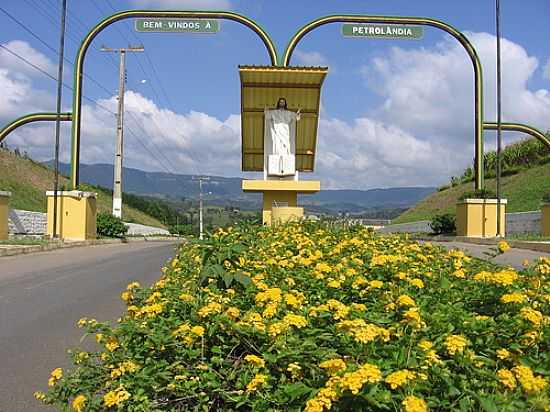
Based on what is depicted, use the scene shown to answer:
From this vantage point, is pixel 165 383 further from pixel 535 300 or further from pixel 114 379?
pixel 535 300

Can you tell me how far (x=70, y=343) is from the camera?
6.35 meters

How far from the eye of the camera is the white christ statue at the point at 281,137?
1945 cm

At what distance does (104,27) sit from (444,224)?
626 inches

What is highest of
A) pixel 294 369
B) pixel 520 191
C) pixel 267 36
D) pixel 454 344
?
pixel 267 36

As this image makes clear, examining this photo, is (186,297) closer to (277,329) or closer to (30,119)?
(277,329)

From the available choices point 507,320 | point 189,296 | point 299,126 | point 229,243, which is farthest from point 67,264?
point 507,320

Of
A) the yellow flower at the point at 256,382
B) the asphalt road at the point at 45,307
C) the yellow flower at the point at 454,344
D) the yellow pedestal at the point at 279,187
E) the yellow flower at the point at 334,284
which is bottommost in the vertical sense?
the asphalt road at the point at 45,307

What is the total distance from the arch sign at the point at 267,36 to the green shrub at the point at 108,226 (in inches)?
317

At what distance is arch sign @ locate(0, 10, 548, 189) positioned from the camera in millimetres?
18812

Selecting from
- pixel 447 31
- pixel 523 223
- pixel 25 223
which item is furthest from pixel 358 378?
pixel 25 223

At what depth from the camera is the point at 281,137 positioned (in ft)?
64.1

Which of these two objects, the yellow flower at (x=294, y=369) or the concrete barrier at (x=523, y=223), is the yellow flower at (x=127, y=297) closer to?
the yellow flower at (x=294, y=369)

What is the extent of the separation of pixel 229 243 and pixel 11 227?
26432 millimetres

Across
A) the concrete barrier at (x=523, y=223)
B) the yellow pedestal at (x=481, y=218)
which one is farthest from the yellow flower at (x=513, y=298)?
the concrete barrier at (x=523, y=223)
